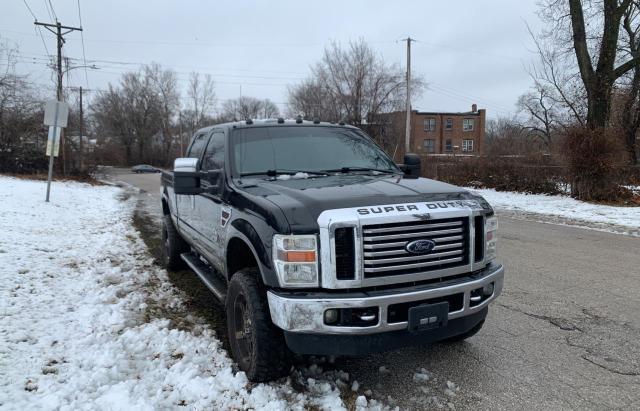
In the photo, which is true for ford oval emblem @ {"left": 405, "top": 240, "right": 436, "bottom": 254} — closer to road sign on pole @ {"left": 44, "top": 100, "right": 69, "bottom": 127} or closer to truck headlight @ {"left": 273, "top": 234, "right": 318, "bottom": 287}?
truck headlight @ {"left": 273, "top": 234, "right": 318, "bottom": 287}

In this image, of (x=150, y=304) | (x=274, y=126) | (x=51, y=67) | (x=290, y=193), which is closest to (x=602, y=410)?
(x=290, y=193)

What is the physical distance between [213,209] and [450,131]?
59.4 metres

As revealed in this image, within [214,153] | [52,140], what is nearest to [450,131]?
[52,140]

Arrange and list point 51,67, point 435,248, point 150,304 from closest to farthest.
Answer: point 435,248 → point 150,304 → point 51,67

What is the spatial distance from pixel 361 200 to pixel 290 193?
0.56 m

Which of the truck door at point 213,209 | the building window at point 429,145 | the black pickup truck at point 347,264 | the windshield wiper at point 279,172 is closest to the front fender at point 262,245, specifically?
the black pickup truck at point 347,264

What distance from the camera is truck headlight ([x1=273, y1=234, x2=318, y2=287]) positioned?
9.47ft

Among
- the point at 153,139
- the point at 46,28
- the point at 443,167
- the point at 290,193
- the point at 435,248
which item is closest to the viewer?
the point at 435,248

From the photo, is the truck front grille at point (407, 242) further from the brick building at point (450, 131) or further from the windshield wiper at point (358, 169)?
the brick building at point (450, 131)

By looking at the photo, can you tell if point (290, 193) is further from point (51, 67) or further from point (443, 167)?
point (51, 67)

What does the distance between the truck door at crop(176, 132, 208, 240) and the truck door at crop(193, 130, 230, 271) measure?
182mm

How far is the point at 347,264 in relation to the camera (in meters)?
2.91

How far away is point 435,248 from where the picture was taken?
3119mm

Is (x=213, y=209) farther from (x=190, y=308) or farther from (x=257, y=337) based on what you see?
(x=257, y=337)
